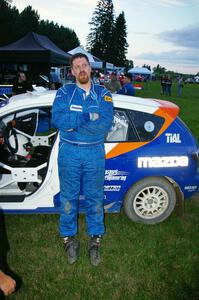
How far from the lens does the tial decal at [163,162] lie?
12.8ft

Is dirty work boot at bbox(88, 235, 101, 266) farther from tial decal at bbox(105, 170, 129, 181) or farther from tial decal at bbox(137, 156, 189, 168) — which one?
tial decal at bbox(137, 156, 189, 168)

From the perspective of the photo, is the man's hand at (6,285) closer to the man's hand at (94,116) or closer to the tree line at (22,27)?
the man's hand at (94,116)

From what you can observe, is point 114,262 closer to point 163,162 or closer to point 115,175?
point 115,175

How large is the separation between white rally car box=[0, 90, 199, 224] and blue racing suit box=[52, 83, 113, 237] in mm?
438

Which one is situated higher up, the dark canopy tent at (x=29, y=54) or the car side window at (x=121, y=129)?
the dark canopy tent at (x=29, y=54)

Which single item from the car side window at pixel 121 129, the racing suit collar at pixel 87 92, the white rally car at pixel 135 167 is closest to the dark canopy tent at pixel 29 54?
the white rally car at pixel 135 167

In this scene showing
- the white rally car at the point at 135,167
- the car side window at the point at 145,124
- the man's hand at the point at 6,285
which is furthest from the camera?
the car side window at the point at 145,124

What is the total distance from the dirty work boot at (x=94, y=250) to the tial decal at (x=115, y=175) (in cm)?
70

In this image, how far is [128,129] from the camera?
3.91 m

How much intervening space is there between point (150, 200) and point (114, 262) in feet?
3.21

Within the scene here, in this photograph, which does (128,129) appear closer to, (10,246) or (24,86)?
(10,246)

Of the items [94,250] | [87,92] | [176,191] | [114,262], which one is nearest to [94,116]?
[87,92]

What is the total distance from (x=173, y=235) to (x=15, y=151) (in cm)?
260

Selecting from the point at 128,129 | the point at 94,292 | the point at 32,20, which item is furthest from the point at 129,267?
the point at 32,20
